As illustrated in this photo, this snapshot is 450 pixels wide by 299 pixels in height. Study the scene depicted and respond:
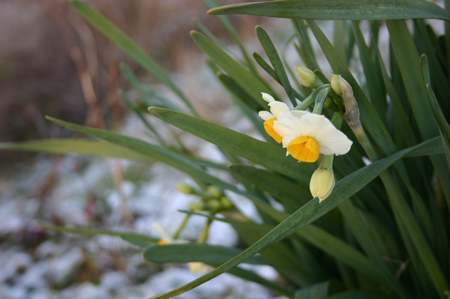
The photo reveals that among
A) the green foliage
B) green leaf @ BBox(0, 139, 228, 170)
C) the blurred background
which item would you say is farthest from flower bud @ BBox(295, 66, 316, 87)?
the blurred background

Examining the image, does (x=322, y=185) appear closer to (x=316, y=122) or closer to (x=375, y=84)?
(x=316, y=122)

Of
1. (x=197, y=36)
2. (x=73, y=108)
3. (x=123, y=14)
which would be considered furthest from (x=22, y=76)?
(x=197, y=36)

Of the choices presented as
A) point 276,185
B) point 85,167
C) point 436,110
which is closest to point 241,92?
point 276,185

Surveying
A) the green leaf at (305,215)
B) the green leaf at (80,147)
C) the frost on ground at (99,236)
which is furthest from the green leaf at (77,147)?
the frost on ground at (99,236)

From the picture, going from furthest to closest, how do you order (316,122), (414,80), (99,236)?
1. (99,236)
2. (414,80)
3. (316,122)

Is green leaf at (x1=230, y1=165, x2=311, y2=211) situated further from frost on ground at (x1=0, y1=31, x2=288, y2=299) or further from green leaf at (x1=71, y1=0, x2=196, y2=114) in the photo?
frost on ground at (x1=0, y1=31, x2=288, y2=299)
